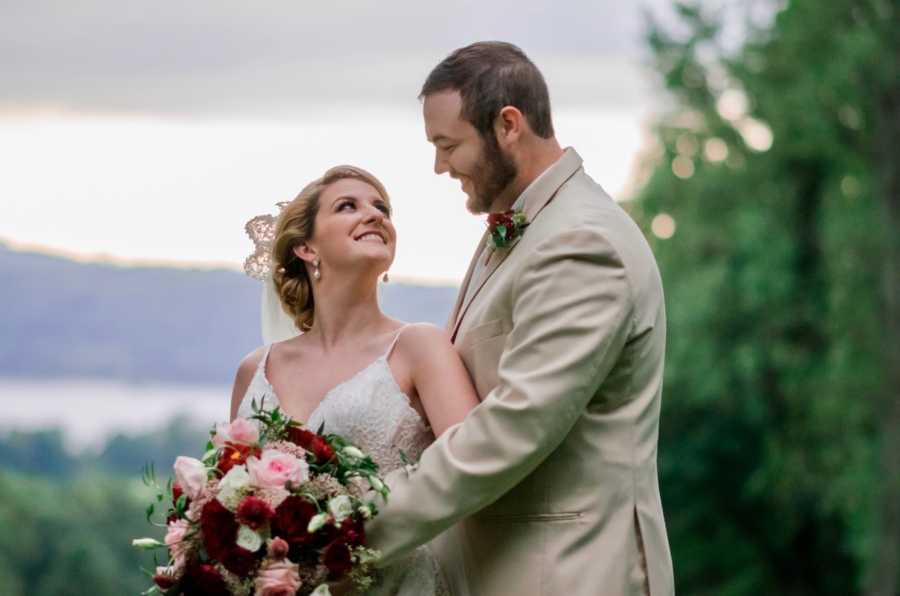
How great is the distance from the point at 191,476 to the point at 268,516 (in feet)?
0.88

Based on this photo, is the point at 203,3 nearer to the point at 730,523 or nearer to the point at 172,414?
the point at 172,414

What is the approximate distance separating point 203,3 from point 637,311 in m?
20.3

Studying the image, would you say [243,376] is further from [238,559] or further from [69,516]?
[69,516]

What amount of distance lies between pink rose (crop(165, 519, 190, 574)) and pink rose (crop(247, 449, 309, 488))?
25 centimetres

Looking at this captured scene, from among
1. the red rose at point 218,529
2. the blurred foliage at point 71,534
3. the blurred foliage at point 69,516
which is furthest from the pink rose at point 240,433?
the blurred foliage at point 71,534

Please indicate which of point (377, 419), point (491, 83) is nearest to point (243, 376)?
point (377, 419)

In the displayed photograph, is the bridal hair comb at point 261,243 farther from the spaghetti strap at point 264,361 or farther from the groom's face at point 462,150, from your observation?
the groom's face at point 462,150

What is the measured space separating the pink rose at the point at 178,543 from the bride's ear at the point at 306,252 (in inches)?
41.0

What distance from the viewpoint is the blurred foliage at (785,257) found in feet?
62.2

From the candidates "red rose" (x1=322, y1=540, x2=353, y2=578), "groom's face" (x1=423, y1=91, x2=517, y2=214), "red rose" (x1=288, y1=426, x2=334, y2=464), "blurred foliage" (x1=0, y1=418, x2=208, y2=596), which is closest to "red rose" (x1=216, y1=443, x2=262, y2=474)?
"red rose" (x1=288, y1=426, x2=334, y2=464)

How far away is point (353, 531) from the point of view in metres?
3.78

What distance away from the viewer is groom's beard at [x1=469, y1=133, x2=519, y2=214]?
4.04 meters

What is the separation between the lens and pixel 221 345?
1145cm

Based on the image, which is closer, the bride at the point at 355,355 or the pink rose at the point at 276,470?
the pink rose at the point at 276,470
